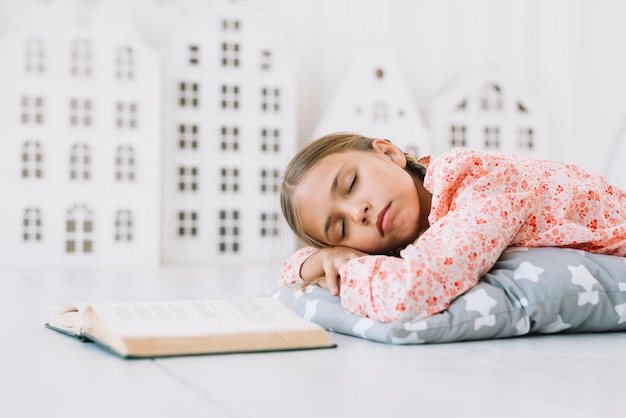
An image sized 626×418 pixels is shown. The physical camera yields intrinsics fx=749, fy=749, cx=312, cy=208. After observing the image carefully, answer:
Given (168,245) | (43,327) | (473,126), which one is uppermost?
(473,126)

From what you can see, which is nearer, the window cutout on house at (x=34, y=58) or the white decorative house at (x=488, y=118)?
the window cutout on house at (x=34, y=58)

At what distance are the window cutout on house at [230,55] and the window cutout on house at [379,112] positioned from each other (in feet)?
1.82

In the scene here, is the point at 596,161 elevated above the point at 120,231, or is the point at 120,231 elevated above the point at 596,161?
the point at 596,161

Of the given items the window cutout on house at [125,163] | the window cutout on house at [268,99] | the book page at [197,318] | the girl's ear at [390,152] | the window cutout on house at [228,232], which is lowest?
the window cutout on house at [228,232]

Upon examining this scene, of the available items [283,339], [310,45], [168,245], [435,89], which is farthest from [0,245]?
[283,339]

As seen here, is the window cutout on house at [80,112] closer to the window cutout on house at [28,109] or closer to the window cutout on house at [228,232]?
the window cutout on house at [28,109]

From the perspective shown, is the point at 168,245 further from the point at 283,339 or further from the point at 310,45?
the point at 283,339

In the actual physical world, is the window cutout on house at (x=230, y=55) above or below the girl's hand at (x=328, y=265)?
above

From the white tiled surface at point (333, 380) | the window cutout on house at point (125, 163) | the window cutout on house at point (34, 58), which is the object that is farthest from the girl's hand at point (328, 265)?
the window cutout on house at point (34, 58)

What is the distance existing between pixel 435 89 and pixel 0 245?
1777mm

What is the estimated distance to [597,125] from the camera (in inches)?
118

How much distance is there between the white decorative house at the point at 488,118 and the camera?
2.96 meters

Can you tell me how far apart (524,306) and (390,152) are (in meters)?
0.45

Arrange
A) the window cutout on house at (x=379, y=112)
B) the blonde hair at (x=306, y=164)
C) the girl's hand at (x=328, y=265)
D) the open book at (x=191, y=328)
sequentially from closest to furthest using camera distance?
the open book at (x=191, y=328), the girl's hand at (x=328, y=265), the blonde hair at (x=306, y=164), the window cutout on house at (x=379, y=112)
